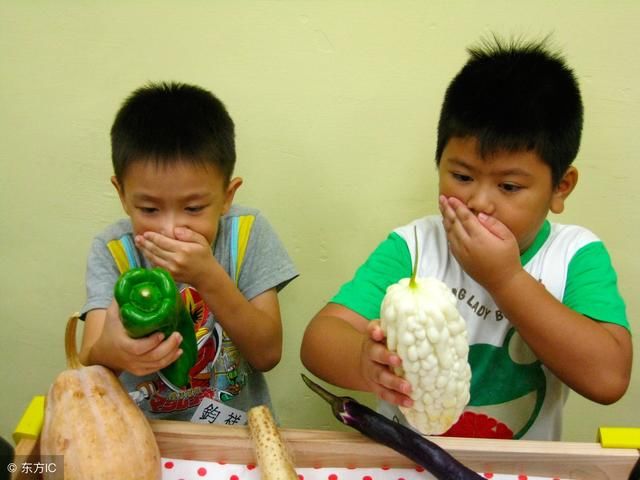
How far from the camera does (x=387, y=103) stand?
1121 millimetres

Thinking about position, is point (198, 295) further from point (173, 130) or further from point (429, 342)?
point (429, 342)

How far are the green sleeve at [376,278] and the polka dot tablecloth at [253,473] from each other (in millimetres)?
229

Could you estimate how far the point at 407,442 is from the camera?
731mm

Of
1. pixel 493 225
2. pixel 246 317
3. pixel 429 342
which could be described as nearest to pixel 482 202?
pixel 493 225

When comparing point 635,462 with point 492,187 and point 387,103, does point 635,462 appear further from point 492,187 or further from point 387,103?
point 387,103

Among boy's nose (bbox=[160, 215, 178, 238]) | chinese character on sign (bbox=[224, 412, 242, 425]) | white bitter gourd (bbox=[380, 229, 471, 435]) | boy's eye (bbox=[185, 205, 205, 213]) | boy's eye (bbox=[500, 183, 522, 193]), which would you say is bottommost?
chinese character on sign (bbox=[224, 412, 242, 425])

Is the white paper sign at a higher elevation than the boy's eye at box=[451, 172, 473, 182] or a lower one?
lower

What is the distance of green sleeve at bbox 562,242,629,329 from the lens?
0.85 meters

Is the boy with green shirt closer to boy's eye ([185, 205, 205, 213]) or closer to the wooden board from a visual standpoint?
the wooden board

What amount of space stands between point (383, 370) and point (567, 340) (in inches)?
9.9

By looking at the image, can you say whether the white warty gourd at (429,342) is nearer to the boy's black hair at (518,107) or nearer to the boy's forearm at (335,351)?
the boy's forearm at (335,351)

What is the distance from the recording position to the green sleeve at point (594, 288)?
2.78 ft

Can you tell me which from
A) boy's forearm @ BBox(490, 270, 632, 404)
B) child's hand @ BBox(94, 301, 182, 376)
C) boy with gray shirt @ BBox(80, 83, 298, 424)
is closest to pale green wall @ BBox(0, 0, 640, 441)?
boy with gray shirt @ BBox(80, 83, 298, 424)

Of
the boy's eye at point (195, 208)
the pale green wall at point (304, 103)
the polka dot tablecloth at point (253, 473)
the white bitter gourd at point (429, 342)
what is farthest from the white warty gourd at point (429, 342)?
the pale green wall at point (304, 103)
